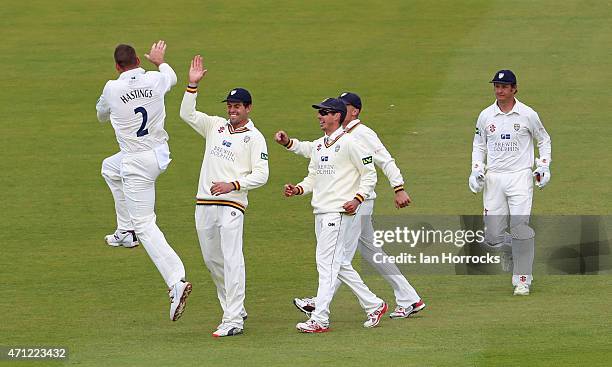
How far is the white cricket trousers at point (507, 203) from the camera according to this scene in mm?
15297

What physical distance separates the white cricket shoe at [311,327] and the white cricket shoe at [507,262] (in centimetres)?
360

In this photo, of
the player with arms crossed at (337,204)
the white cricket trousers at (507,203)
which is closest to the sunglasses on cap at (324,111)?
the player with arms crossed at (337,204)

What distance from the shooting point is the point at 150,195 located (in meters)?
14.4

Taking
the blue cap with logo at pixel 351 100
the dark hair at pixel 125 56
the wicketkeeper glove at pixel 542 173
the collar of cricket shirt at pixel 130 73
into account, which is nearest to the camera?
the blue cap with logo at pixel 351 100

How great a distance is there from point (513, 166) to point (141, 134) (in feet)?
14.0

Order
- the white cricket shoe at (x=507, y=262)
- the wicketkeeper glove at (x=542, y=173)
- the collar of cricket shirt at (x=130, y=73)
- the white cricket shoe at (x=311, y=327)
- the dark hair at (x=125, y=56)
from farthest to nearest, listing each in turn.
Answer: the white cricket shoe at (x=507, y=262)
the wicketkeeper glove at (x=542, y=173)
the collar of cricket shirt at (x=130, y=73)
the dark hair at (x=125, y=56)
the white cricket shoe at (x=311, y=327)

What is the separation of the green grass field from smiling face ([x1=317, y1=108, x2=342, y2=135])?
2036 millimetres

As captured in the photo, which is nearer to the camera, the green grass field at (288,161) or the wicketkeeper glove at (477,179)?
the green grass field at (288,161)

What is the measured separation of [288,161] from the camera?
871 inches

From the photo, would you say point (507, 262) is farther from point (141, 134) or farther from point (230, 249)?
point (141, 134)

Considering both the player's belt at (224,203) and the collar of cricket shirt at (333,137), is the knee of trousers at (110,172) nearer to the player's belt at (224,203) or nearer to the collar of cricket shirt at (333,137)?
the player's belt at (224,203)

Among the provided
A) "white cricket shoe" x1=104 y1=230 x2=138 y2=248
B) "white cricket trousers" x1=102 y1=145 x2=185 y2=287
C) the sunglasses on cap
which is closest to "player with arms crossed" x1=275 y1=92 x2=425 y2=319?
the sunglasses on cap

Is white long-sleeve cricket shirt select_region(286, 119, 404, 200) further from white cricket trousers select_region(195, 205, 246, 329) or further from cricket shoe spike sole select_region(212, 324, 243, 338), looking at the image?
cricket shoe spike sole select_region(212, 324, 243, 338)

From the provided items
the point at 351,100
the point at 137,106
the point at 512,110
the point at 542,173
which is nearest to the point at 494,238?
the point at 542,173
